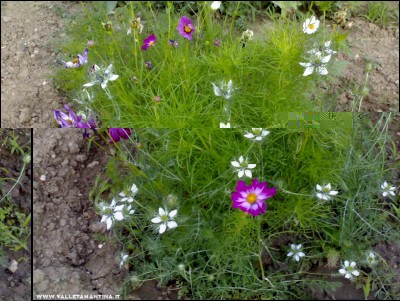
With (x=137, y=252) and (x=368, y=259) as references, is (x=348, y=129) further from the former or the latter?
(x=137, y=252)

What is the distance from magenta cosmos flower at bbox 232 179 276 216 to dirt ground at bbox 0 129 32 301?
79 cm

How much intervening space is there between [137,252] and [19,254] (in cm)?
44

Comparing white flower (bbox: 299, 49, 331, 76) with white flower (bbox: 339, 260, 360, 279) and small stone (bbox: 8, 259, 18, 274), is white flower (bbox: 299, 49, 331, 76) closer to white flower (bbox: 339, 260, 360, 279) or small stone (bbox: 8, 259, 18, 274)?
white flower (bbox: 339, 260, 360, 279)

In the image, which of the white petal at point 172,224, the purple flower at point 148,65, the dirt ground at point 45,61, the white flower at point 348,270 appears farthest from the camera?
the dirt ground at point 45,61

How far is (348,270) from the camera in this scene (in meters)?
1.62

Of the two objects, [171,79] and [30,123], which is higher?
[171,79]

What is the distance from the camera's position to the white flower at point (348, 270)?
5.25ft

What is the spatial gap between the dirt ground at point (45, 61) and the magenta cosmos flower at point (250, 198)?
991 mm

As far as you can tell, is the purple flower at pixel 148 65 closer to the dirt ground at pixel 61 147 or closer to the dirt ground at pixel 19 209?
the dirt ground at pixel 61 147

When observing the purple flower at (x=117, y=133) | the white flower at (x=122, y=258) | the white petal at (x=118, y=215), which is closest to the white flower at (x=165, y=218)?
the white petal at (x=118, y=215)

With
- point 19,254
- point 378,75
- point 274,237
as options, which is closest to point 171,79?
point 274,237

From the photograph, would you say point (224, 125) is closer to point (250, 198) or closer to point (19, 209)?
point (250, 198)

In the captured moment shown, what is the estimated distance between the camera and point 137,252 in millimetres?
1746

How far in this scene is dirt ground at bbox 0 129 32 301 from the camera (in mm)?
1729
